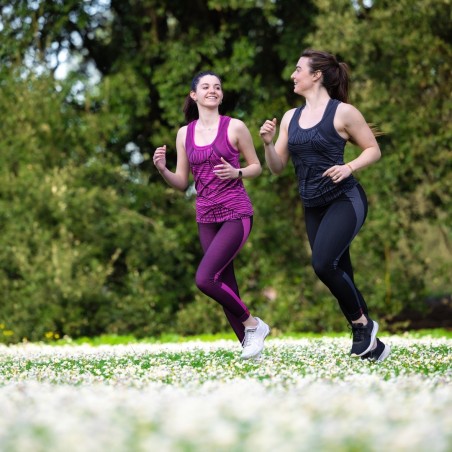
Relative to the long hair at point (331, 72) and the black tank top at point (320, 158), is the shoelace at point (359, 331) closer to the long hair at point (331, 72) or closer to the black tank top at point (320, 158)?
the black tank top at point (320, 158)

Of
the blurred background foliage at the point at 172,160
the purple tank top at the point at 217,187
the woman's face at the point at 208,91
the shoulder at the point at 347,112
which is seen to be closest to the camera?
the shoulder at the point at 347,112

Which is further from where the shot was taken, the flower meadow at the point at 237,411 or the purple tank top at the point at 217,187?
the purple tank top at the point at 217,187

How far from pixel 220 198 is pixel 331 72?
1.49 metres

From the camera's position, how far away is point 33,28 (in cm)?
1972

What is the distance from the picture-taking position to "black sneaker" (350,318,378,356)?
814cm

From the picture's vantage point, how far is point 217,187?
834cm

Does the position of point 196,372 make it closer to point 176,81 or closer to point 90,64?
point 176,81

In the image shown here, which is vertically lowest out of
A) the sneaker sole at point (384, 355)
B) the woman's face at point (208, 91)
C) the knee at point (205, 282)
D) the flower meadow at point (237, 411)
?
the sneaker sole at point (384, 355)

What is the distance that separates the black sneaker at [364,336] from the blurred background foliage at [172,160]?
9.24 meters

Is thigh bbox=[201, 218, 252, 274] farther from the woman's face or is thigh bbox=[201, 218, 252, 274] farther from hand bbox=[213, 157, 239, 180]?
the woman's face

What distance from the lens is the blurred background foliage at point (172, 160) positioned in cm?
1736

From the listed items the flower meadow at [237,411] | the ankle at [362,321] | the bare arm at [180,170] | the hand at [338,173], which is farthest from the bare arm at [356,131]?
the flower meadow at [237,411]

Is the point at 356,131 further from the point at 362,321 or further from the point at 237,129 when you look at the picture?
the point at 362,321

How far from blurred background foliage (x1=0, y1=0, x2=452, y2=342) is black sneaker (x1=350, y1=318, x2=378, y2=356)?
9.24 meters
